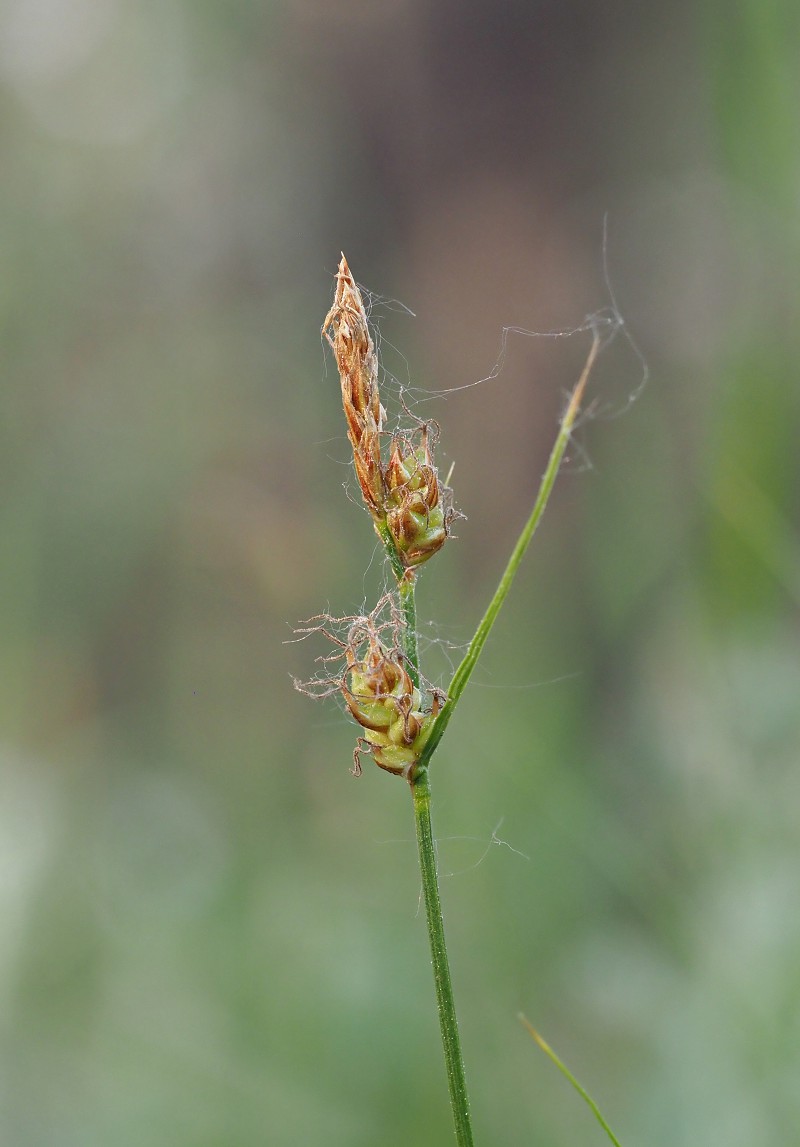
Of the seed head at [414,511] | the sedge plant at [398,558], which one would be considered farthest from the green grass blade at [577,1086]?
the seed head at [414,511]

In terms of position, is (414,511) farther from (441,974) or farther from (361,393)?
(441,974)

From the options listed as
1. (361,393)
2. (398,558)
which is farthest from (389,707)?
(361,393)

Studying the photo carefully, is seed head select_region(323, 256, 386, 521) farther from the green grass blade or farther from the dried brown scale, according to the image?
the green grass blade

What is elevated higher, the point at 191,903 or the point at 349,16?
the point at 349,16

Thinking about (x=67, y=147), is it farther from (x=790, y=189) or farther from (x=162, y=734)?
(x=790, y=189)

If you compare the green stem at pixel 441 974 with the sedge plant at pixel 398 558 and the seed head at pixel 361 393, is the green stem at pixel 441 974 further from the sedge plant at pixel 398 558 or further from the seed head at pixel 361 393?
the seed head at pixel 361 393

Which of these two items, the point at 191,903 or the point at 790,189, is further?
the point at 191,903

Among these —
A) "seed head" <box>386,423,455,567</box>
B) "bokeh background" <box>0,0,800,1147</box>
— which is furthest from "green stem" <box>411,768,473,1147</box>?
"bokeh background" <box>0,0,800,1147</box>

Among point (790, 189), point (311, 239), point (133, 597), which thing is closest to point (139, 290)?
point (311, 239)
